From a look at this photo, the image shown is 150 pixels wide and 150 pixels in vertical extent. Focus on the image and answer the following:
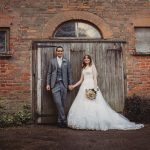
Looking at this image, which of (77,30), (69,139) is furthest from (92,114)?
(77,30)

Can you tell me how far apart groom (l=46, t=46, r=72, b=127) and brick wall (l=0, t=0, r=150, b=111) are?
82 cm

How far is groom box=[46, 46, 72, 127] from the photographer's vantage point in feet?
32.5

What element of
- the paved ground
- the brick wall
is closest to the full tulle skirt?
the paved ground

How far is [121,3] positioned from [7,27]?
3377 mm

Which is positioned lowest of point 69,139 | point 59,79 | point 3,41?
point 69,139

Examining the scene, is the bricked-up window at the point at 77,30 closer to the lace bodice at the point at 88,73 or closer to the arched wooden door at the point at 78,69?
the arched wooden door at the point at 78,69

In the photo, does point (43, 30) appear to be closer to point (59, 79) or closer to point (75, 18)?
point (75, 18)

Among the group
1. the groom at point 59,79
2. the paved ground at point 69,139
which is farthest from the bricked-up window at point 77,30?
the paved ground at point 69,139

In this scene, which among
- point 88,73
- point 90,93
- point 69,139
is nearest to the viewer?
point 69,139

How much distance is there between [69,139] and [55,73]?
2479 millimetres

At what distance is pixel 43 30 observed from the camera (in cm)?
1070

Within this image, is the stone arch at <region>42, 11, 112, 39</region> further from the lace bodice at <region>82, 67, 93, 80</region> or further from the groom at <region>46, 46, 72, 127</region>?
the lace bodice at <region>82, 67, 93, 80</region>

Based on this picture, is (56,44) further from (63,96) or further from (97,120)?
(97,120)

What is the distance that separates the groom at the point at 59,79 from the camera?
32.5 ft
